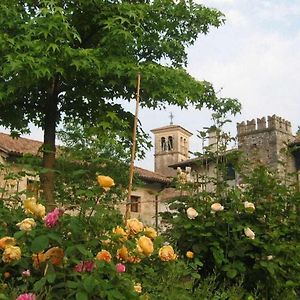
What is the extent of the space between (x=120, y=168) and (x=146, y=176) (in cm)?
1122

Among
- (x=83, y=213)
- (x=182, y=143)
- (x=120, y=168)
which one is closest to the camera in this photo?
(x=83, y=213)

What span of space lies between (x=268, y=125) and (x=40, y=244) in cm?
3212

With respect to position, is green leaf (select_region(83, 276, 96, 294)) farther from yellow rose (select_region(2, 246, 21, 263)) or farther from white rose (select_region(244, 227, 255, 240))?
white rose (select_region(244, 227, 255, 240))

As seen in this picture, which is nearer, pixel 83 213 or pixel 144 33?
pixel 83 213

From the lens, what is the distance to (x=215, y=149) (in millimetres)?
4949

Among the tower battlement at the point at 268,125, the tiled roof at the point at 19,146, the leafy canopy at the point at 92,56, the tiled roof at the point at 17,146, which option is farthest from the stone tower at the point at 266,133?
the leafy canopy at the point at 92,56

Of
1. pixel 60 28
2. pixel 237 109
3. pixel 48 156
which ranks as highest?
pixel 60 28

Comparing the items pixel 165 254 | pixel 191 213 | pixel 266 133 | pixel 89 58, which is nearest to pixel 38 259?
pixel 165 254

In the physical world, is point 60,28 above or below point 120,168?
above

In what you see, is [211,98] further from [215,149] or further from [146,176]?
[146,176]

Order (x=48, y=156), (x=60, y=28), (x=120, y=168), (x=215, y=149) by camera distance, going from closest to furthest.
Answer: (x=215, y=149), (x=60, y=28), (x=48, y=156), (x=120, y=168)

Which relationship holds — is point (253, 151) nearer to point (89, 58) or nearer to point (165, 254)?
point (165, 254)

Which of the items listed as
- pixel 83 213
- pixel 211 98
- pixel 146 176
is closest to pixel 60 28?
→ pixel 211 98

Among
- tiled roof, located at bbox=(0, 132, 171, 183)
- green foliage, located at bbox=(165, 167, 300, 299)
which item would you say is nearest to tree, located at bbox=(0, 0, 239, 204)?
green foliage, located at bbox=(165, 167, 300, 299)
